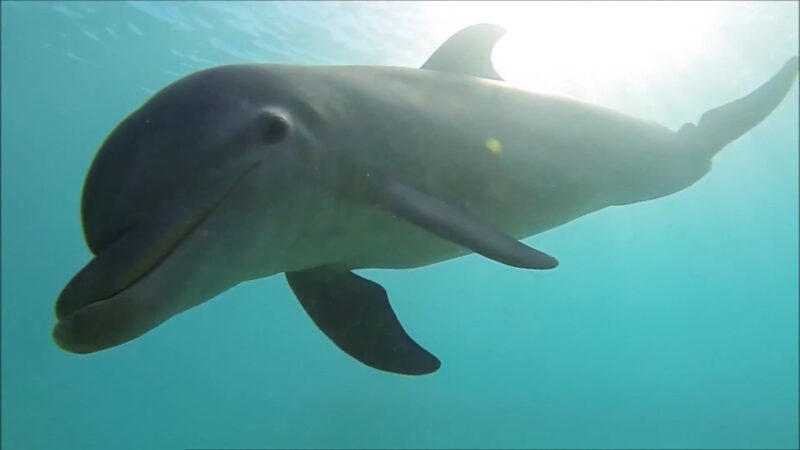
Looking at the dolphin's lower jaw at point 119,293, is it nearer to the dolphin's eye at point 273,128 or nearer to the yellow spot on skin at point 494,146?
the dolphin's eye at point 273,128

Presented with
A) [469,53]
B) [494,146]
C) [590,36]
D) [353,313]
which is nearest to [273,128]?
[353,313]

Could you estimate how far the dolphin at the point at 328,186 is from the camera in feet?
8.64

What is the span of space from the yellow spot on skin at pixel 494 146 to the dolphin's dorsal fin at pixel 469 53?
875 millimetres

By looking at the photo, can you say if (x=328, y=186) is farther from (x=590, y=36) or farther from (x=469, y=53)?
(x=590, y=36)

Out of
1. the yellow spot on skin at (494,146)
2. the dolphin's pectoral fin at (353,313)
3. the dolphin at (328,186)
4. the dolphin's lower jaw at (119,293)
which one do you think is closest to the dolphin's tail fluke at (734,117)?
the dolphin at (328,186)

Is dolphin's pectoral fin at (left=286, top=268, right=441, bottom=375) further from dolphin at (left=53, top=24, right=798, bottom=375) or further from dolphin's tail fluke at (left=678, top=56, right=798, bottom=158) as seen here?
dolphin's tail fluke at (left=678, top=56, right=798, bottom=158)

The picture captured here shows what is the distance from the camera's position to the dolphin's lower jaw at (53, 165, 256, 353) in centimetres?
248

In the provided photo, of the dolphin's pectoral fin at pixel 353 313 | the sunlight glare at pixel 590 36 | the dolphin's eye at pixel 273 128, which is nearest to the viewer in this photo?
the dolphin's eye at pixel 273 128

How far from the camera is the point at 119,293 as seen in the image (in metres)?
2.52

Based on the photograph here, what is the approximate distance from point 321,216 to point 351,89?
29.2 inches

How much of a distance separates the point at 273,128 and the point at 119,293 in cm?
92

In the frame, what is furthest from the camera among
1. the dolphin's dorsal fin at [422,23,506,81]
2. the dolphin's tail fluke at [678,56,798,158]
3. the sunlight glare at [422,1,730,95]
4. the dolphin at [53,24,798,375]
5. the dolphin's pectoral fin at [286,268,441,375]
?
the sunlight glare at [422,1,730,95]

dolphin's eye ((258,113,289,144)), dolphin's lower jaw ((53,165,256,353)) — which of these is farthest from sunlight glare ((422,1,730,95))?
dolphin's lower jaw ((53,165,256,353))

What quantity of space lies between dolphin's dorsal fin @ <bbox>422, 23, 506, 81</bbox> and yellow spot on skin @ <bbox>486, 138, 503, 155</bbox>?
88 cm
